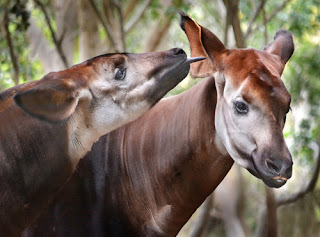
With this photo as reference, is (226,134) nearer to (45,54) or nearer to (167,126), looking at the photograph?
(167,126)

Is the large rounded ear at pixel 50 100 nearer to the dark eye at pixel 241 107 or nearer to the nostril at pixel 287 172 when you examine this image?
the dark eye at pixel 241 107

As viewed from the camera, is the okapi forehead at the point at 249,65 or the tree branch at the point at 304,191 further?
the tree branch at the point at 304,191

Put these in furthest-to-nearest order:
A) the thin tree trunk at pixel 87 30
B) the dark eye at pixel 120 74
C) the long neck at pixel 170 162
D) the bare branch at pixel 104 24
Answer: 1. the thin tree trunk at pixel 87 30
2. the bare branch at pixel 104 24
3. the long neck at pixel 170 162
4. the dark eye at pixel 120 74

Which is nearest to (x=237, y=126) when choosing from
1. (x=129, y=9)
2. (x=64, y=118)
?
(x=64, y=118)

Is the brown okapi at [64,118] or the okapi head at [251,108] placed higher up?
the brown okapi at [64,118]

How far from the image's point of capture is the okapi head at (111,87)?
363cm

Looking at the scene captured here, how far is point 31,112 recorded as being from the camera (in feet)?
10.9

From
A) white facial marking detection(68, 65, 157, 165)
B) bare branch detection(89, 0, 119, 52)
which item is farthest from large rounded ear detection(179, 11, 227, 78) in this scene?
bare branch detection(89, 0, 119, 52)

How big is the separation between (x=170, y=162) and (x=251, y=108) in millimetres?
652

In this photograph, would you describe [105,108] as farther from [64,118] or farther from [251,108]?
[251,108]

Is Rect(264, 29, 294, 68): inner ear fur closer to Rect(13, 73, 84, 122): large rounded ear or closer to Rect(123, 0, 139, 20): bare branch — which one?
Rect(13, 73, 84, 122): large rounded ear

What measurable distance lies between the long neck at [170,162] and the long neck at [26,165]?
0.68 meters

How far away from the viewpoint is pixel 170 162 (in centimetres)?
409

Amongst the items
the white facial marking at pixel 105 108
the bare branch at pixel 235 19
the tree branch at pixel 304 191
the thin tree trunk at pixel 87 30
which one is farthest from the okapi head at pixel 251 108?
the thin tree trunk at pixel 87 30
